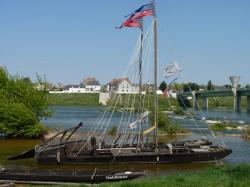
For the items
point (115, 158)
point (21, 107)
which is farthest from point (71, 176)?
point (21, 107)

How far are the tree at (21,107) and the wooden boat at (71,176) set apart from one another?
26.6 m

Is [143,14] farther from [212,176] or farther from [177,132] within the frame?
[177,132]

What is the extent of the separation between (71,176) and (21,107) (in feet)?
95.0

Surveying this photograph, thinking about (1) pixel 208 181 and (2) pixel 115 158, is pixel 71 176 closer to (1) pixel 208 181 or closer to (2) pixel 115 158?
(1) pixel 208 181

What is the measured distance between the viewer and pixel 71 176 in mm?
24797

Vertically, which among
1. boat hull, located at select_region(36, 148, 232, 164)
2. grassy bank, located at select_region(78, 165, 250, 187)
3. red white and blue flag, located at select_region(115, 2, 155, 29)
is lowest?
boat hull, located at select_region(36, 148, 232, 164)

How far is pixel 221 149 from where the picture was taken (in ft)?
117

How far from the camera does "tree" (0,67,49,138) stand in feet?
170

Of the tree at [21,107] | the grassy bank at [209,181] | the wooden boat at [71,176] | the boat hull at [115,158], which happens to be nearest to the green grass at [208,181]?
the grassy bank at [209,181]

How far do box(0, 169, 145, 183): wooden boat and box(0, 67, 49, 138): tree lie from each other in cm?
2659

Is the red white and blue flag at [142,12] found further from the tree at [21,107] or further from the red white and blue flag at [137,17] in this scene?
the tree at [21,107]

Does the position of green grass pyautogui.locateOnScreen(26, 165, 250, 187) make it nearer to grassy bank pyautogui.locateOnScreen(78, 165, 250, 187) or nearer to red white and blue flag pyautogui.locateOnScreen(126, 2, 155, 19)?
grassy bank pyautogui.locateOnScreen(78, 165, 250, 187)

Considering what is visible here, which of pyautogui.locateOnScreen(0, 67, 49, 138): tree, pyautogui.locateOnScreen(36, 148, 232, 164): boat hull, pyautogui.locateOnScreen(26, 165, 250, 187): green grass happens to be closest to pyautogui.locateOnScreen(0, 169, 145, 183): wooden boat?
pyautogui.locateOnScreen(26, 165, 250, 187): green grass

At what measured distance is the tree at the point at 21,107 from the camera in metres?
51.8
